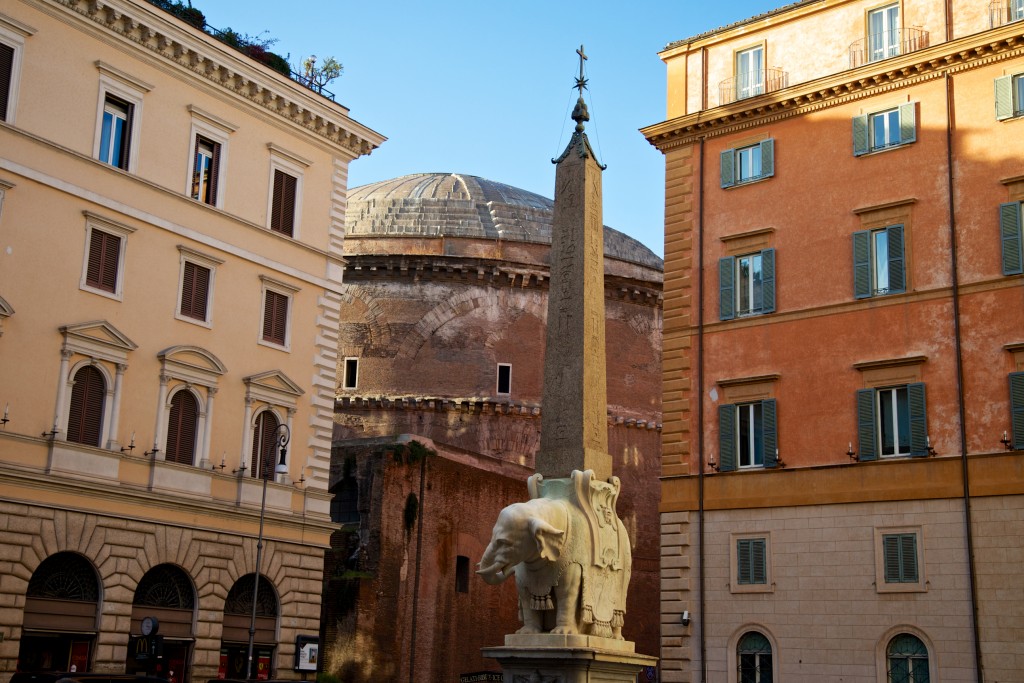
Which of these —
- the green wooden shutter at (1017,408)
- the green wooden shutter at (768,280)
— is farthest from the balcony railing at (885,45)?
the green wooden shutter at (1017,408)

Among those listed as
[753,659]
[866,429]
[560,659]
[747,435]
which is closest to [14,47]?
[747,435]

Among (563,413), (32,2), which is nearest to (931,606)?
(563,413)

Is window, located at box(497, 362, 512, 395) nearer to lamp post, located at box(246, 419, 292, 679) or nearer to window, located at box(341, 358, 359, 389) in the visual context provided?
window, located at box(341, 358, 359, 389)

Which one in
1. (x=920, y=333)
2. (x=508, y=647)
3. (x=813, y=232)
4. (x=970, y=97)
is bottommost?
(x=508, y=647)

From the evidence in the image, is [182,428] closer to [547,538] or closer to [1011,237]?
[547,538]

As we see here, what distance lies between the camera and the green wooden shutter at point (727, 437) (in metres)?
21.0

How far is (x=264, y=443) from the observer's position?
22766 mm

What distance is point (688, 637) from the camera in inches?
814

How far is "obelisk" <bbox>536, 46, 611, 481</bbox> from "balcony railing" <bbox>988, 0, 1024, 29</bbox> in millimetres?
10000

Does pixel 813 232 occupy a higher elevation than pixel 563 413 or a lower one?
higher

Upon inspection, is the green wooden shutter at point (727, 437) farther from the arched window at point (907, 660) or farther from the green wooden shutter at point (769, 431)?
the arched window at point (907, 660)

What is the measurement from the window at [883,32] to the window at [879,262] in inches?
120

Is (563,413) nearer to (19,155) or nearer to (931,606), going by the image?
(931,606)

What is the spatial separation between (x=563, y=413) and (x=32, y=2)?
12.5m
